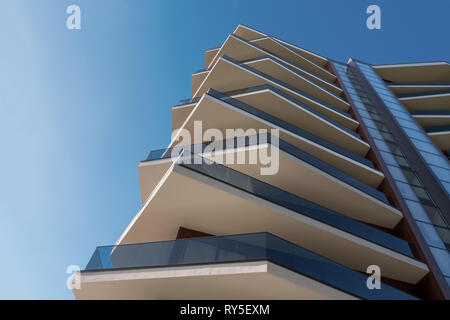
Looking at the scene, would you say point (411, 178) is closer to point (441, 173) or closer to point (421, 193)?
point (421, 193)

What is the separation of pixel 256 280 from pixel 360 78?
21.4m

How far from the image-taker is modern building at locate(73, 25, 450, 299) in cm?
753

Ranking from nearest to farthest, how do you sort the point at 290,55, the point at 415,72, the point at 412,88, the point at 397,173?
the point at 397,173 → the point at 412,88 → the point at 290,55 → the point at 415,72

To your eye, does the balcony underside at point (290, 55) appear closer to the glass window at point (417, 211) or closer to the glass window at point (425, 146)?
the glass window at point (425, 146)

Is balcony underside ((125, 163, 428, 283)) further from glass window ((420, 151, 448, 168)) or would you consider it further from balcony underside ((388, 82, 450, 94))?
balcony underside ((388, 82, 450, 94))

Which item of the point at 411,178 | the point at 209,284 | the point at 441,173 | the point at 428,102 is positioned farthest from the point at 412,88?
the point at 209,284

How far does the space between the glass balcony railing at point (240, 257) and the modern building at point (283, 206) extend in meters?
0.03

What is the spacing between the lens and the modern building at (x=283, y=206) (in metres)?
7.53

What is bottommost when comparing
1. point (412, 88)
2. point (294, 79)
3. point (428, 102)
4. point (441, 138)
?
point (441, 138)

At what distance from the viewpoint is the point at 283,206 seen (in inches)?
371

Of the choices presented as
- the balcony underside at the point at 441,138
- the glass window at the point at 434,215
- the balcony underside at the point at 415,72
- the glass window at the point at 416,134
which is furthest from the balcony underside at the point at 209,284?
the balcony underside at the point at 415,72

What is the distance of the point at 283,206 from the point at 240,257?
251cm

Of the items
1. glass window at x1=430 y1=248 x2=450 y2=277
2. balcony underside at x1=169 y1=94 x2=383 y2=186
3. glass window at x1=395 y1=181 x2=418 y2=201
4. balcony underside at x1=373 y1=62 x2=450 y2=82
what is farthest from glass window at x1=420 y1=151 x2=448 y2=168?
balcony underside at x1=373 y1=62 x2=450 y2=82
